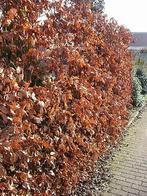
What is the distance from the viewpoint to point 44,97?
3555mm

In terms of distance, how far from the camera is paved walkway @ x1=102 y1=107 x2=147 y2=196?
19.1 feet

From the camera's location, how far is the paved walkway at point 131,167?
5.82 metres

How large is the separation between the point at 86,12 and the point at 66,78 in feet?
5.60

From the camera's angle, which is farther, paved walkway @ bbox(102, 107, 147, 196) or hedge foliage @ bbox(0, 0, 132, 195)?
paved walkway @ bbox(102, 107, 147, 196)

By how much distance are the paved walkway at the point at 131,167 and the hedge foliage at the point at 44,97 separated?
73 cm

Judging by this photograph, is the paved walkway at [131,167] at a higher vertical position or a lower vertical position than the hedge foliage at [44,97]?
lower

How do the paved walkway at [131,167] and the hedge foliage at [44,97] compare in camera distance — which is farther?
the paved walkway at [131,167]

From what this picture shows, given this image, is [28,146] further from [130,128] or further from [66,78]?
[130,128]

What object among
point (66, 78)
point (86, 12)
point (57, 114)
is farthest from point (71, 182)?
point (86, 12)

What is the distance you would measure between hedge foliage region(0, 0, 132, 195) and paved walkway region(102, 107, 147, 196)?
73 cm

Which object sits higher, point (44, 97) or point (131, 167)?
point (44, 97)

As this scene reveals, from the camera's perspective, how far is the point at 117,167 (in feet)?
22.2

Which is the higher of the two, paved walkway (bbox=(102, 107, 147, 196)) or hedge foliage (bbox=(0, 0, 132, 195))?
hedge foliage (bbox=(0, 0, 132, 195))

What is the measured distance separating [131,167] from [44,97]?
12.7 ft
